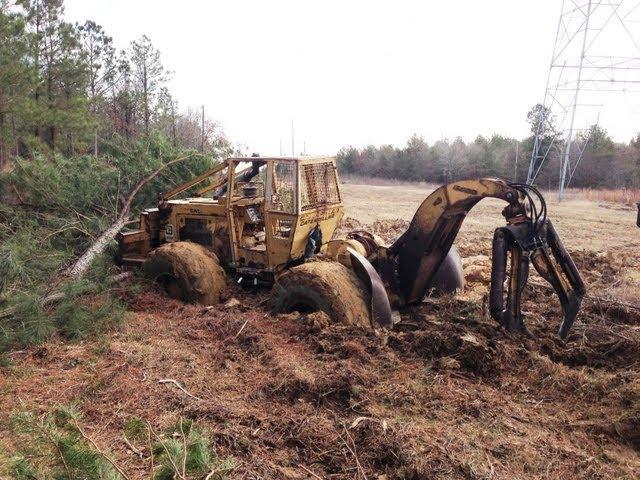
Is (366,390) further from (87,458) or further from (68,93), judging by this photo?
(68,93)

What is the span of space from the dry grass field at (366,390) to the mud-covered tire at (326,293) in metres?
0.18

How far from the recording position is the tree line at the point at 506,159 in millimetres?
32781

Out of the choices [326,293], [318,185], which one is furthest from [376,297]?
[318,185]

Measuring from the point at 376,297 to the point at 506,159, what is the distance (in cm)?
3328

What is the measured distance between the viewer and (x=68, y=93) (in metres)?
20.2

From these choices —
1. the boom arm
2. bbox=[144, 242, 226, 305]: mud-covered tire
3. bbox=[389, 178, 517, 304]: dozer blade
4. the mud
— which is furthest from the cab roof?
the boom arm

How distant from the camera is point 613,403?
4.39m

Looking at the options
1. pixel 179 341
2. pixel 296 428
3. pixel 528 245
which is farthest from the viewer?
pixel 179 341

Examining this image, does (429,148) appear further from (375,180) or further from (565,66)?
(565,66)

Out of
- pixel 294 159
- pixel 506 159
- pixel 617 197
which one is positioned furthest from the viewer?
pixel 506 159

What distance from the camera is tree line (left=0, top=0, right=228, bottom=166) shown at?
1562 cm

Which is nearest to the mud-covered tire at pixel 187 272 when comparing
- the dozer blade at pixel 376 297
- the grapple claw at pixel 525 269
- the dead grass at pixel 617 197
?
the dozer blade at pixel 376 297

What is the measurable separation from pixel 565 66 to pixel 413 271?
21806 millimetres

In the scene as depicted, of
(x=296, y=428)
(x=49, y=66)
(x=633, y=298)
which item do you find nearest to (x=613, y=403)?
(x=296, y=428)
